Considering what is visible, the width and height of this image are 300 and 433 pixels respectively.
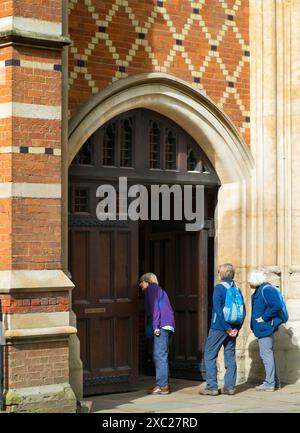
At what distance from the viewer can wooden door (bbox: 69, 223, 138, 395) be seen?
11797 mm

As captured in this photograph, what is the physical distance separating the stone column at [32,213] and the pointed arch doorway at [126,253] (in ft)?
4.96

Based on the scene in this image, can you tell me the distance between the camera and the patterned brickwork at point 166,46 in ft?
37.6

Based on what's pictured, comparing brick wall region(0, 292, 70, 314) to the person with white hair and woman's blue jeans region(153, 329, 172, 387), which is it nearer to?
woman's blue jeans region(153, 329, 172, 387)

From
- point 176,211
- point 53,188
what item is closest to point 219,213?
point 176,211

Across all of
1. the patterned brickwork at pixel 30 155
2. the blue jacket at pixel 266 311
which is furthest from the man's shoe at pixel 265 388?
the patterned brickwork at pixel 30 155

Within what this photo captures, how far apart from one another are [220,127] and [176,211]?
1.18 metres

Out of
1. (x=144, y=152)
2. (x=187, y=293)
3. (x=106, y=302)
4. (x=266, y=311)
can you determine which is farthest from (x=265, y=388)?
(x=144, y=152)

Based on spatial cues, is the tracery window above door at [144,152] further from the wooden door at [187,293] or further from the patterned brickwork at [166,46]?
the wooden door at [187,293]

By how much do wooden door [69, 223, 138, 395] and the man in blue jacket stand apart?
902 millimetres

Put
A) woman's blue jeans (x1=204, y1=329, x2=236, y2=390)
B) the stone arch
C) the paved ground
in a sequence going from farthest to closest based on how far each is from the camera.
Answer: woman's blue jeans (x1=204, y1=329, x2=236, y2=390) < the stone arch < the paved ground

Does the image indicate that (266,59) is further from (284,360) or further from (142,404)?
(142,404)

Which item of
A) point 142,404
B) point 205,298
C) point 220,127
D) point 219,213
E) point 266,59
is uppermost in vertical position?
point 266,59

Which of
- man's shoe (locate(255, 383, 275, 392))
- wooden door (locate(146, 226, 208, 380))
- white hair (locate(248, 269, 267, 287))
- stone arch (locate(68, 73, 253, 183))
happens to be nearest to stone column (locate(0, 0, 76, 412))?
stone arch (locate(68, 73, 253, 183))

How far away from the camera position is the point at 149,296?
1199 centimetres
